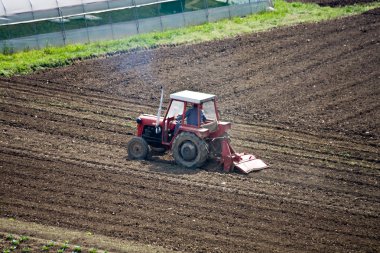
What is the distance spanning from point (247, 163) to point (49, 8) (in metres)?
16.5

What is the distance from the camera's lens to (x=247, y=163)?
21.1m

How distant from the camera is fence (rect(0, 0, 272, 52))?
33156 millimetres

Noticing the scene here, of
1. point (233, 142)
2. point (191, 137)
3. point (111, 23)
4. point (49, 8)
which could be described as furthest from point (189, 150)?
point (49, 8)

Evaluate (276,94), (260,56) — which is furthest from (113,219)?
(260,56)

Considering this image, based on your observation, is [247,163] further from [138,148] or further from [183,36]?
[183,36]

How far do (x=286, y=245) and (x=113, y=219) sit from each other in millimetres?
3978

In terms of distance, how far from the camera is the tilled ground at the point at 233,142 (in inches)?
690

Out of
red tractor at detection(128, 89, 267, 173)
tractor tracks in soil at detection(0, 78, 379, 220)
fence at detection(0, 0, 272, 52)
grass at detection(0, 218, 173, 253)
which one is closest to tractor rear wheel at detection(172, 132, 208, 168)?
red tractor at detection(128, 89, 267, 173)

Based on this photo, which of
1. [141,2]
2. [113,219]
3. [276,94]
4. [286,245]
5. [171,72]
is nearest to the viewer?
[286,245]

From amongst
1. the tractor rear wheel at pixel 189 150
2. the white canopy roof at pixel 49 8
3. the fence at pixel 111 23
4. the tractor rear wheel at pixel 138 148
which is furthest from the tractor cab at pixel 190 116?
the white canopy roof at pixel 49 8

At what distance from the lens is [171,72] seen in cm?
3034

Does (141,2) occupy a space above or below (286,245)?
above

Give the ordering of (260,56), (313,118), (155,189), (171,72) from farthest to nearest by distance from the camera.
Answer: (260,56) < (171,72) < (313,118) < (155,189)

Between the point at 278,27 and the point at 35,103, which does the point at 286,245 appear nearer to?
the point at 35,103
